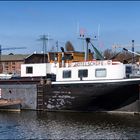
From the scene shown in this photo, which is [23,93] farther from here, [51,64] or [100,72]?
[100,72]

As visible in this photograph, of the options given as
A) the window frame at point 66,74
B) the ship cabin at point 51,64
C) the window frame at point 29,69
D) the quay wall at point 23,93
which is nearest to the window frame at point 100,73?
the window frame at point 66,74

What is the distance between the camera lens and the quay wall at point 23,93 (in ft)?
146

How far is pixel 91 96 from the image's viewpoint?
4122 centimetres

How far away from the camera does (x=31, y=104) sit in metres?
44.6

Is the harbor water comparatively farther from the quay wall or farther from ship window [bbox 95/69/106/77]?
ship window [bbox 95/69/106/77]

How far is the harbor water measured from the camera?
100.0 feet

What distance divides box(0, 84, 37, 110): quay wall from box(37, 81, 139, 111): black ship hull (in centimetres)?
162

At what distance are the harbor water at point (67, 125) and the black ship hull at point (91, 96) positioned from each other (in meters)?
1.08

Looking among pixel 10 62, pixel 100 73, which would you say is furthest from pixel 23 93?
pixel 10 62

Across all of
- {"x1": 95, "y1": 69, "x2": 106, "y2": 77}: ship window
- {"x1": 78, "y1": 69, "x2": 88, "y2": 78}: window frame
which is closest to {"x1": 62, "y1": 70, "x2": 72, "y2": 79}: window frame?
{"x1": 78, "y1": 69, "x2": 88, "y2": 78}: window frame

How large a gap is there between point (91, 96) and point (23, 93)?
7505 mm

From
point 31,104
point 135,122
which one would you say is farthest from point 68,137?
point 31,104

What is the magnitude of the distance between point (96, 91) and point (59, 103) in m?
3.93

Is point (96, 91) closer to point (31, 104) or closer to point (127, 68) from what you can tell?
point (127, 68)
